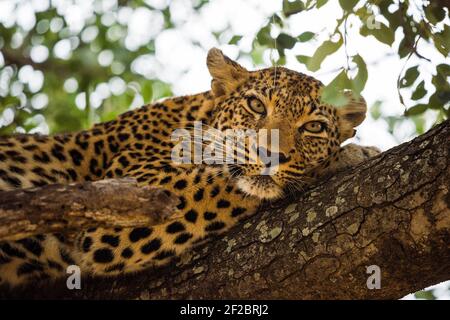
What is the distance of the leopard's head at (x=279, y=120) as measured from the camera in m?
6.25

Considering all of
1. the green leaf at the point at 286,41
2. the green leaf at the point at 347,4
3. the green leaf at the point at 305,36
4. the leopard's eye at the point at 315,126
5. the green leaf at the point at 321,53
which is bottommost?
the green leaf at the point at 321,53

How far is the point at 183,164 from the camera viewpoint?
6.65m

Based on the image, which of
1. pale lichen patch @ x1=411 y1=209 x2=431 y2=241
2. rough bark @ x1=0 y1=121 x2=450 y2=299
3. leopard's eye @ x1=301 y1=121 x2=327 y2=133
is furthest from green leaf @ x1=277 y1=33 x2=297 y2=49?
pale lichen patch @ x1=411 y1=209 x2=431 y2=241

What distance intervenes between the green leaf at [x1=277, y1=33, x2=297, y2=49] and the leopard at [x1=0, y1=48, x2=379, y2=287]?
43 centimetres

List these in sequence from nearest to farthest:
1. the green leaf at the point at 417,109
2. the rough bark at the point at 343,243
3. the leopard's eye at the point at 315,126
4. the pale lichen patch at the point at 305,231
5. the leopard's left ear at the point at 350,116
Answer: the rough bark at the point at 343,243 < the pale lichen patch at the point at 305,231 < the green leaf at the point at 417,109 < the leopard's eye at the point at 315,126 < the leopard's left ear at the point at 350,116

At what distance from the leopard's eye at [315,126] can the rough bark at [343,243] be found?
1.35 metres

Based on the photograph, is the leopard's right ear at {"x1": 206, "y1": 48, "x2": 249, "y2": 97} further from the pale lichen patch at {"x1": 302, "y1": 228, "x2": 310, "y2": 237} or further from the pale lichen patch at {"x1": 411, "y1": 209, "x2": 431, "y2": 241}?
the pale lichen patch at {"x1": 411, "y1": 209, "x2": 431, "y2": 241}

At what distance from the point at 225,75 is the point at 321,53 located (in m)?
3.05

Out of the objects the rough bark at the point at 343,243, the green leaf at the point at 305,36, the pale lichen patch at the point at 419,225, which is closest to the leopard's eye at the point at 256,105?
the rough bark at the point at 343,243

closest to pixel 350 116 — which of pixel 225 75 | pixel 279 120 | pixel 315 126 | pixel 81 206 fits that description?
pixel 315 126

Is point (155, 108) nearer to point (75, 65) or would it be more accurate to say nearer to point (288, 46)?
point (288, 46)

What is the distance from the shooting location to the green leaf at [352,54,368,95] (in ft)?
14.6

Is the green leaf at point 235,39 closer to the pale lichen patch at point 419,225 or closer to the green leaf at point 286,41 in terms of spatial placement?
the green leaf at point 286,41
